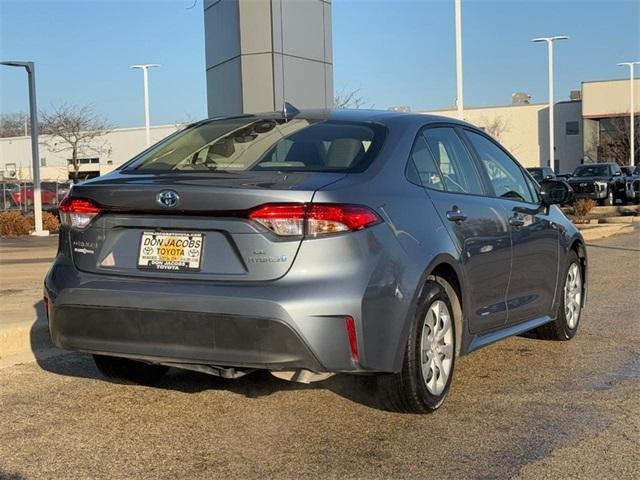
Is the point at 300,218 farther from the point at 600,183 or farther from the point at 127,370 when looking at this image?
the point at 600,183

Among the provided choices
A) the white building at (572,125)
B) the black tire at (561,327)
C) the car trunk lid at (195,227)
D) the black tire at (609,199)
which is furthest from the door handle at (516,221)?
the white building at (572,125)

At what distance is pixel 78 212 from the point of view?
14.4 feet

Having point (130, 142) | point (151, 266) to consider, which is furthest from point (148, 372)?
point (130, 142)

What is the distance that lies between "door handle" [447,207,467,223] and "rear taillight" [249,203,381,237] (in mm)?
1024

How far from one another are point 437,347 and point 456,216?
787mm

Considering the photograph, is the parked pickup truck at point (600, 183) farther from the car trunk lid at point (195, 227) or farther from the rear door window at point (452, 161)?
the car trunk lid at point (195, 227)

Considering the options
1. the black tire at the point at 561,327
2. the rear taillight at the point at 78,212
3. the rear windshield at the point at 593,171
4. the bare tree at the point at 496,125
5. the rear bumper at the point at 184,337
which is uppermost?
the bare tree at the point at 496,125

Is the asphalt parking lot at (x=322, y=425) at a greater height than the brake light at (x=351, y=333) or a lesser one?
lesser

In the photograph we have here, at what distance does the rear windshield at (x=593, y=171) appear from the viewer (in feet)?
97.2

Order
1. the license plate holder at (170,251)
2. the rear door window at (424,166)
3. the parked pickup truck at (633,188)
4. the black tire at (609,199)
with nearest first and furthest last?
the license plate holder at (170,251), the rear door window at (424,166), the black tire at (609,199), the parked pickup truck at (633,188)

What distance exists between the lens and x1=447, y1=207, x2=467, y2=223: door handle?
475cm

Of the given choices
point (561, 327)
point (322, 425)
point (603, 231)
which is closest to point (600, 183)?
point (603, 231)

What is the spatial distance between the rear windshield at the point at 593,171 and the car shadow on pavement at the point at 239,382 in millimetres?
26404

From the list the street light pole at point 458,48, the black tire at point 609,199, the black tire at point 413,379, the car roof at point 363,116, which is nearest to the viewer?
the black tire at point 413,379
